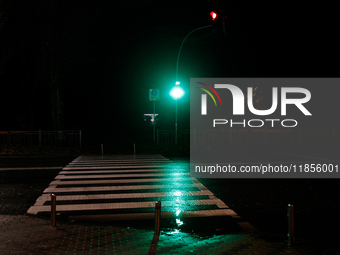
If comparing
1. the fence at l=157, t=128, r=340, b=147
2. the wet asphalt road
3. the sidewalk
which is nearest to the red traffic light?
the wet asphalt road

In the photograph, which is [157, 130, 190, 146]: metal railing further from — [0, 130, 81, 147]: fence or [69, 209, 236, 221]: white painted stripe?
[69, 209, 236, 221]: white painted stripe

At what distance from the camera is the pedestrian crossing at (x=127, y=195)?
24.6 feet

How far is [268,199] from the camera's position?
8.84 metres

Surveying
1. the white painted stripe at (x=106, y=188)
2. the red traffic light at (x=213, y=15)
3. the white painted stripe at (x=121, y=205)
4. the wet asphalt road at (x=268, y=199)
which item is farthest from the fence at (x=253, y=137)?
the white painted stripe at (x=121, y=205)

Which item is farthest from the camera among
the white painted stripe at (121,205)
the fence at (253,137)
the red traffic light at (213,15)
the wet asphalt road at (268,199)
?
the fence at (253,137)

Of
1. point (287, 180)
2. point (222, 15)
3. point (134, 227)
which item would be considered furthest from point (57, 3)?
point (134, 227)

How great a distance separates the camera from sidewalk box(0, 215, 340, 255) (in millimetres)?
4961

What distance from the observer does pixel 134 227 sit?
253 inches

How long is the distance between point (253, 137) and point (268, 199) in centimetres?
1702

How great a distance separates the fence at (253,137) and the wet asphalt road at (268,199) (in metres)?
13.0

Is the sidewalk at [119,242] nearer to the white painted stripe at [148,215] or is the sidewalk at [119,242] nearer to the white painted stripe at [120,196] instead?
the white painted stripe at [148,215]

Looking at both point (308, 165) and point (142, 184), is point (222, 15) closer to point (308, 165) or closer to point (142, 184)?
point (308, 165)

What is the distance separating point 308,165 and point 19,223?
13051mm

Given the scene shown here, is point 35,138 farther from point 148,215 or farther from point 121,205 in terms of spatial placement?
point 148,215
